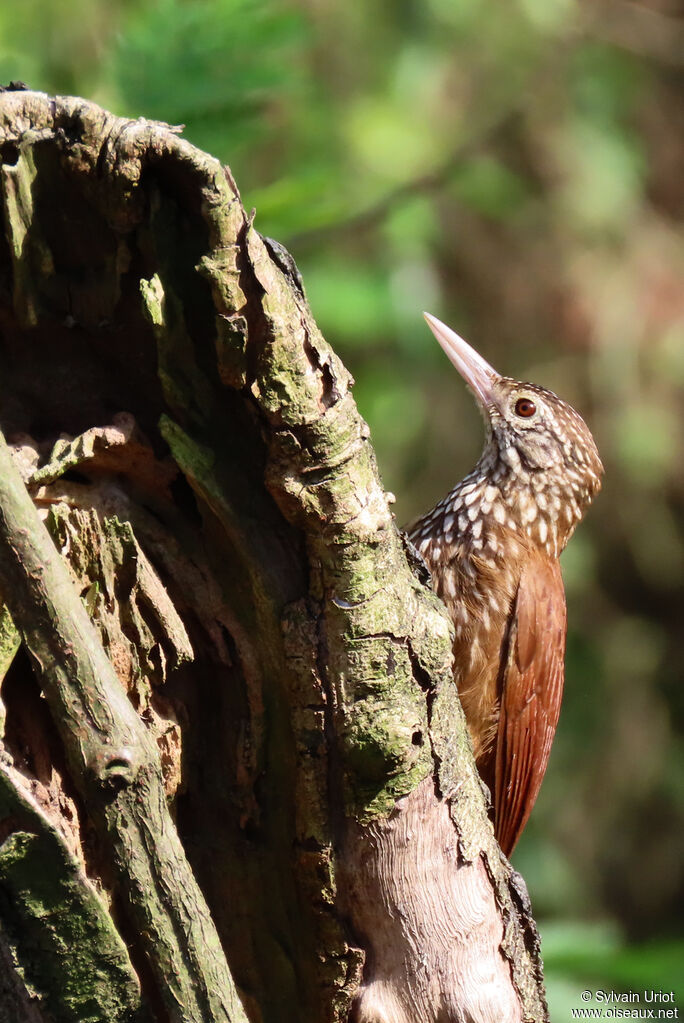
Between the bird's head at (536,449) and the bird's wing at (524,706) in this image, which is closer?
the bird's wing at (524,706)

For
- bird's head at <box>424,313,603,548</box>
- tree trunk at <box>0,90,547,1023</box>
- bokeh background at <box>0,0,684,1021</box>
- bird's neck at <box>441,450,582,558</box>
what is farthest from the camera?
bokeh background at <box>0,0,684,1021</box>

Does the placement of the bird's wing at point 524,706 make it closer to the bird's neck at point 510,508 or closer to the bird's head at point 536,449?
the bird's neck at point 510,508

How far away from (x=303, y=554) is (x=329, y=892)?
0.60 metres

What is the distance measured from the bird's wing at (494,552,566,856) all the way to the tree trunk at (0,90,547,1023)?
1.06 m

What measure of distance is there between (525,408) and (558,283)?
124 inches

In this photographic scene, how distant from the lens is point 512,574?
3393 millimetres

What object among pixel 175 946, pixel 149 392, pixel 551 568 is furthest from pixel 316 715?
pixel 551 568

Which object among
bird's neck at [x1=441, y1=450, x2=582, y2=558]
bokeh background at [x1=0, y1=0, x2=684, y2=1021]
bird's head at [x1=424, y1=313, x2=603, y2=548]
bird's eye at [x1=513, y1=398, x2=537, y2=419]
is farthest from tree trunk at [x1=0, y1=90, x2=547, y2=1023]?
bokeh background at [x1=0, y1=0, x2=684, y2=1021]

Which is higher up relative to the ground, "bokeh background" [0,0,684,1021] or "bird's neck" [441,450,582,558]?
"bokeh background" [0,0,684,1021]

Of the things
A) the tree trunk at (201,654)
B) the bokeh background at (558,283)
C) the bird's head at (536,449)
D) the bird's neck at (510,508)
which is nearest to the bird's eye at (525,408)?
the bird's head at (536,449)

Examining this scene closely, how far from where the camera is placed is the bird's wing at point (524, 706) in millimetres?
3283

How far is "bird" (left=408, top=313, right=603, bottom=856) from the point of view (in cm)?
329

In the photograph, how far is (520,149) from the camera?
6465 mm

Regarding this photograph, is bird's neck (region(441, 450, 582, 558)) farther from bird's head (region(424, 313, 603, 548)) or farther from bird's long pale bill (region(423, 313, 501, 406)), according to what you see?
bird's long pale bill (region(423, 313, 501, 406))
